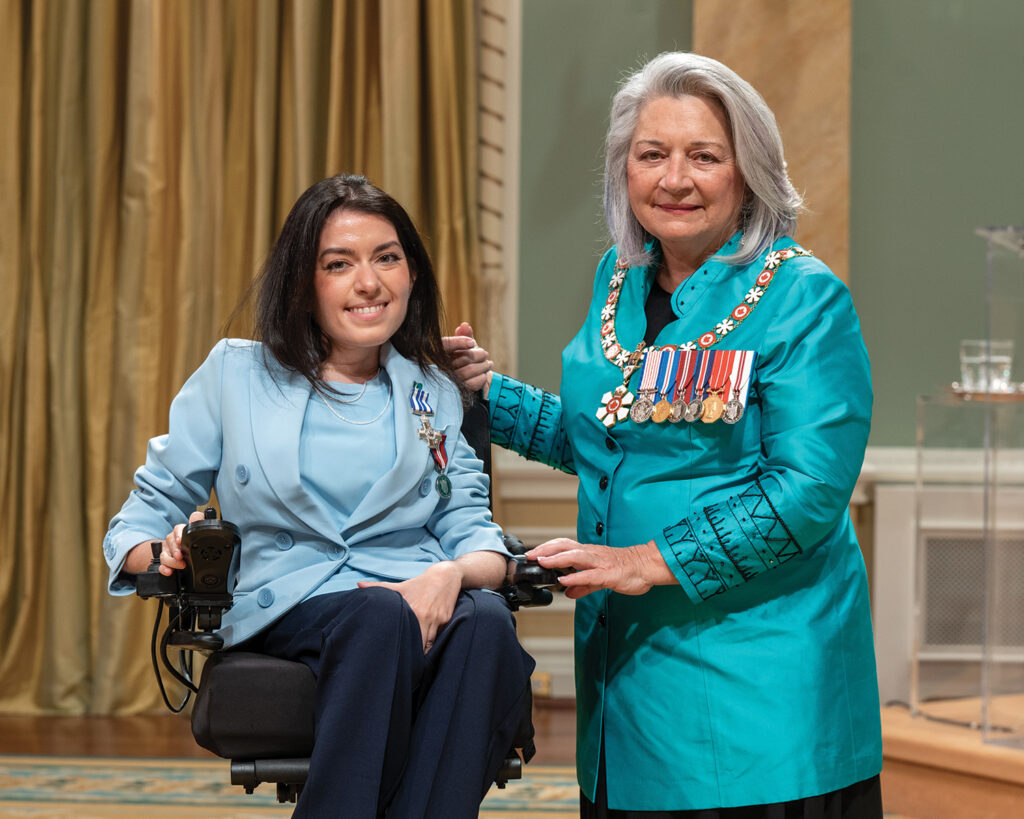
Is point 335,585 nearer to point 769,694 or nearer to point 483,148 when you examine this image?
point 769,694

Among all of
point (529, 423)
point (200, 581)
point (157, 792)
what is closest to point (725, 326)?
point (529, 423)

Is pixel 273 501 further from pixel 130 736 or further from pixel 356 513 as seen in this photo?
pixel 130 736

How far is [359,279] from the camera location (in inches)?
77.9

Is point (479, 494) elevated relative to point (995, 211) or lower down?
lower down

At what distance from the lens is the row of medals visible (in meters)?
1.84

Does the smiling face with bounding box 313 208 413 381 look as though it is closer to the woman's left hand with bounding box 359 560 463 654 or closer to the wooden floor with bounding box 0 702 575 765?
the woman's left hand with bounding box 359 560 463 654

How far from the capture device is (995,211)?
4500mm

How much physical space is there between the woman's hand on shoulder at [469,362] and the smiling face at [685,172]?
44 cm

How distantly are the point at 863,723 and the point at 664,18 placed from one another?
10.8 ft

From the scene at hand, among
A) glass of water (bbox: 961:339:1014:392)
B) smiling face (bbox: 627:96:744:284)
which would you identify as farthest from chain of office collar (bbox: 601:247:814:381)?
glass of water (bbox: 961:339:1014:392)

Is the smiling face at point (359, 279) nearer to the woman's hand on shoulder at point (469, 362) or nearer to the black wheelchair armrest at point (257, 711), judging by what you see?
the woman's hand on shoulder at point (469, 362)

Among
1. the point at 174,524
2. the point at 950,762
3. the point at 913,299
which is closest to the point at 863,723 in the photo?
the point at 174,524

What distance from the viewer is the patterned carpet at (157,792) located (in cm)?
327

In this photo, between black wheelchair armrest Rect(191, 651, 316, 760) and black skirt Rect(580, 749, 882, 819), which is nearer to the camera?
black wheelchair armrest Rect(191, 651, 316, 760)
